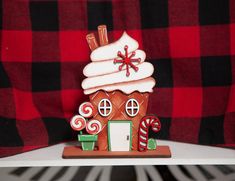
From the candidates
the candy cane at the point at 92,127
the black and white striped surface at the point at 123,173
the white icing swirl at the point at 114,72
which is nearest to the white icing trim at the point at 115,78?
the white icing swirl at the point at 114,72

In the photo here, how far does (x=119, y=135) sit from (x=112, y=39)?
1.12 ft

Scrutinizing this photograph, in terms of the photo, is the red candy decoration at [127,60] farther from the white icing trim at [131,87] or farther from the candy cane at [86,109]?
the candy cane at [86,109]

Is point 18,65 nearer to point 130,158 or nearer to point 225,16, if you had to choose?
point 130,158

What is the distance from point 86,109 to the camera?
118 centimetres

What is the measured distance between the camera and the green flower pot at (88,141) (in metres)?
1.18

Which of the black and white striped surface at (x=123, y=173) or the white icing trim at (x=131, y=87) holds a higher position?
the white icing trim at (x=131, y=87)

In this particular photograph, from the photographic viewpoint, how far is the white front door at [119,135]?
118cm

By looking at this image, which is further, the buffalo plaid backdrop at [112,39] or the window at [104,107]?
the buffalo plaid backdrop at [112,39]

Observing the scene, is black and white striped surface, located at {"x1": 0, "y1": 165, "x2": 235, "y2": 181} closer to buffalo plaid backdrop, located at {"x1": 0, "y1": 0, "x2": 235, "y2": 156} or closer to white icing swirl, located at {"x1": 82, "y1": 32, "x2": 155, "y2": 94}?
buffalo plaid backdrop, located at {"x1": 0, "y1": 0, "x2": 235, "y2": 156}

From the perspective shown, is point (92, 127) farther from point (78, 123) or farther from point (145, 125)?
point (145, 125)

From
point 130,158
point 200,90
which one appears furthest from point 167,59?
point 130,158

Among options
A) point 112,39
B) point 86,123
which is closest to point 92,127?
point 86,123

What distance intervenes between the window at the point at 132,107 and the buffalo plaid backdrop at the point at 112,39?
A: 0.19 meters

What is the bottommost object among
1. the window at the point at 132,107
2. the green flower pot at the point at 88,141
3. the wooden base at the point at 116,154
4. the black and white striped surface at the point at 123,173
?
the black and white striped surface at the point at 123,173
